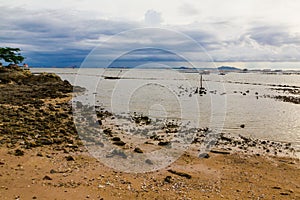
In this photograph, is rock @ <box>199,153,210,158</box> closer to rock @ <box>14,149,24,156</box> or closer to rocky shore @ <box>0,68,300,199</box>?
rocky shore @ <box>0,68,300,199</box>

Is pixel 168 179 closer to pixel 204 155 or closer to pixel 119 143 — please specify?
pixel 204 155

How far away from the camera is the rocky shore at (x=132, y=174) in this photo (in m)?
9.25

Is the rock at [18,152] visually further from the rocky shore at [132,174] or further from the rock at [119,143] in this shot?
the rock at [119,143]

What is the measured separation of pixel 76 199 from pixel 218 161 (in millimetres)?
7621

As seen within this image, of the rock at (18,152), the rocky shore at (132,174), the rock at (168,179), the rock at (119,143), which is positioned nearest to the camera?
the rocky shore at (132,174)

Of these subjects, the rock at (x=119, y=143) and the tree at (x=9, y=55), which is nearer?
the rock at (x=119, y=143)

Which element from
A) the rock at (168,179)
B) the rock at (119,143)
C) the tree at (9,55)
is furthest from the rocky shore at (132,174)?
the tree at (9,55)

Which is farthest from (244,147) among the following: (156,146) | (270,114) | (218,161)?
(270,114)

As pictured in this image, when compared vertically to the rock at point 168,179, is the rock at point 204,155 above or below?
below

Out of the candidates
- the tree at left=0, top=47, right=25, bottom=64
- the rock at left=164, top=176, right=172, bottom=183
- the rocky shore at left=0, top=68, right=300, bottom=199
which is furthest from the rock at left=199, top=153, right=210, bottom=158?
the tree at left=0, top=47, right=25, bottom=64

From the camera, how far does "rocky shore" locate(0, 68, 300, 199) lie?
30.3 ft

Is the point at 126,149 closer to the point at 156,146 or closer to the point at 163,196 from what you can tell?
the point at 156,146

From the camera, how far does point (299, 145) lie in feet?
57.2

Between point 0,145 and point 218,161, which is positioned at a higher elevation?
point 0,145
